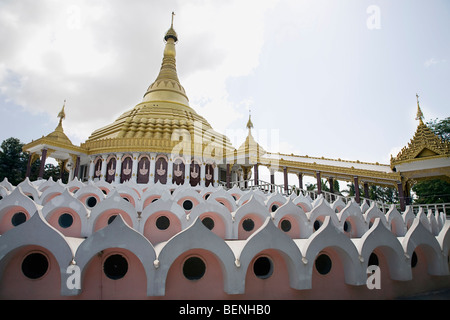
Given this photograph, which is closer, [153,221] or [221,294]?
[221,294]

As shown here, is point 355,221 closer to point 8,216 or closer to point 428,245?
point 428,245

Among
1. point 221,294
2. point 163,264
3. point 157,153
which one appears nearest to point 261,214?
point 221,294

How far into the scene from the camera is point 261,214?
9.94m

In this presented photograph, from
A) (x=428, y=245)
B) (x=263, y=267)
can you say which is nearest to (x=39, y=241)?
(x=263, y=267)

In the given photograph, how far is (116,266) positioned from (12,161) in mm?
36887

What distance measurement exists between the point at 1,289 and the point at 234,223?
6.42m

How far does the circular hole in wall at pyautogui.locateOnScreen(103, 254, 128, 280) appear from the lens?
17.8 ft

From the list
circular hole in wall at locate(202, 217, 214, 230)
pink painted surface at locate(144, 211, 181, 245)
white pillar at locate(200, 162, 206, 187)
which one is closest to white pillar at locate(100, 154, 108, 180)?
white pillar at locate(200, 162, 206, 187)

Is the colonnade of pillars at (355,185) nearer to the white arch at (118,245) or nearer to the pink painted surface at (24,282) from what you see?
the white arch at (118,245)

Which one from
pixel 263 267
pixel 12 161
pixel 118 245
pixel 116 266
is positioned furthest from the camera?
pixel 12 161

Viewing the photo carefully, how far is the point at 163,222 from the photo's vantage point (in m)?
8.84

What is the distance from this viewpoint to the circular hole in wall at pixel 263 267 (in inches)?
233

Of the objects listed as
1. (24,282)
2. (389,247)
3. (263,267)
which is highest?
(389,247)
